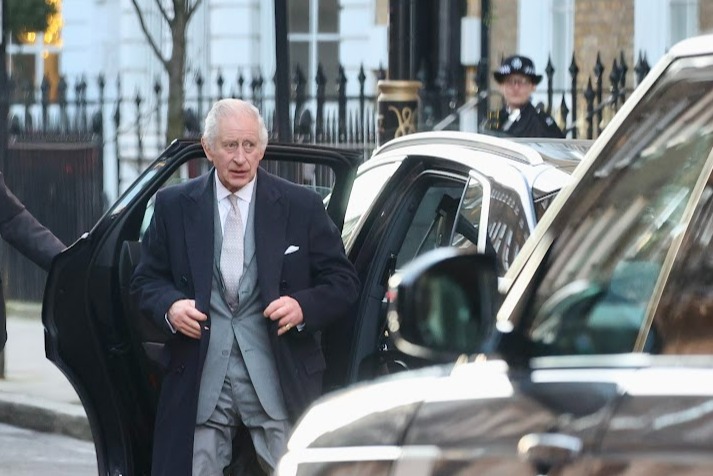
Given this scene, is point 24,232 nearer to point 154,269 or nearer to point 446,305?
point 154,269

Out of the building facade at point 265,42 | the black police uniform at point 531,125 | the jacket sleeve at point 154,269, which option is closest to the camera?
the jacket sleeve at point 154,269

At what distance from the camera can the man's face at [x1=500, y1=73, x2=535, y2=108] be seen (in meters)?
10.1

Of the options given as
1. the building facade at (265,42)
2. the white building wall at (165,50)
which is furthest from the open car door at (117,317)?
the white building wall at (165,50)

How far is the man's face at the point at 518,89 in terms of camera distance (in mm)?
10078

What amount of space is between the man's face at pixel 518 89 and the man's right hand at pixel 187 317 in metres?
4.34

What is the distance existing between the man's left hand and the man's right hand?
0.20 meters

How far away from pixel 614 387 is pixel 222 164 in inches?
136

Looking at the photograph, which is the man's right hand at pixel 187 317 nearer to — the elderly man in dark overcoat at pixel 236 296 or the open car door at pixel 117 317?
the elderly man in dark overcoat at pixel 236 296

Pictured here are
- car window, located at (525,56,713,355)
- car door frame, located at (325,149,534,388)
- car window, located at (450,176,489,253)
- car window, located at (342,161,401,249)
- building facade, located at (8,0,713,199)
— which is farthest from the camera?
building facade, located at (8,0,713,199)

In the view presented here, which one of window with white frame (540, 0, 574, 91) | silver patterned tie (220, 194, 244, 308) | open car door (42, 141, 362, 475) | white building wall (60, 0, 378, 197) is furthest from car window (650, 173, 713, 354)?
white building wall (60, 0, 378, 197)

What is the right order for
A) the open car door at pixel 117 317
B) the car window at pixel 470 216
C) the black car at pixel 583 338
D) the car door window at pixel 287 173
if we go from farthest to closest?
the car door window at pixel 287 173 → the open car door at pixel 117 317 → the car window at pixel 470 216 → the black car at pixel 583 338

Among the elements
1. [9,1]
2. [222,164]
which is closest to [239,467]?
[222,164]

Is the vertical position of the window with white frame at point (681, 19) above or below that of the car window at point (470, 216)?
above

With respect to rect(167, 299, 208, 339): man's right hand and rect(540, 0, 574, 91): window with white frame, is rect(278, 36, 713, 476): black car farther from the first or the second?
rect(540, 0, 574, 91): window with white frame
